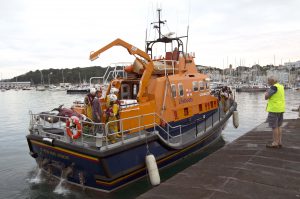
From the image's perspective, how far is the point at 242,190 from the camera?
5070 millimetres

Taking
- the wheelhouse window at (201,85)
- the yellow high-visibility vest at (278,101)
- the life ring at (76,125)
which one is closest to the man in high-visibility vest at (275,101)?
the yellow high-visibility vest at (278,101)

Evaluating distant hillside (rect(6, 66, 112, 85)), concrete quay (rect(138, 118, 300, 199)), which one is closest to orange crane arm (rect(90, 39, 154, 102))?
concrete quay (rect(138, 118, 300, 199))

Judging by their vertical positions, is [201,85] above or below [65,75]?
below

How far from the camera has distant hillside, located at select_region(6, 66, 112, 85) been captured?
389ft

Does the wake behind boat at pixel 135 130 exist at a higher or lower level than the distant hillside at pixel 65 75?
lower

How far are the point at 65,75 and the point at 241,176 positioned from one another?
137611mm

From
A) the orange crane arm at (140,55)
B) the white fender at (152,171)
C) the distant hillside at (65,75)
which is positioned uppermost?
the distant hillside at (65,75)

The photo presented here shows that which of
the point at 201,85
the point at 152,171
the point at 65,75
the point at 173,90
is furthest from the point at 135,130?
the point at 65,75

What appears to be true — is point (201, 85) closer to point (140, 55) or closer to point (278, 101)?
point (140, 55)

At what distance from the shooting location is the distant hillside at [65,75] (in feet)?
389

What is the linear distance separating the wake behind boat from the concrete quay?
54.2 inches

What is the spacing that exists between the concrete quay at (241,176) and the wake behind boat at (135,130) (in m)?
1.38

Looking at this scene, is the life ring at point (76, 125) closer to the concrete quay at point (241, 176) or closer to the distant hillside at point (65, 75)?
the concrete quay at point (241, 176)

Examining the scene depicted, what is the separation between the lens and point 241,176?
5746 millimetres
